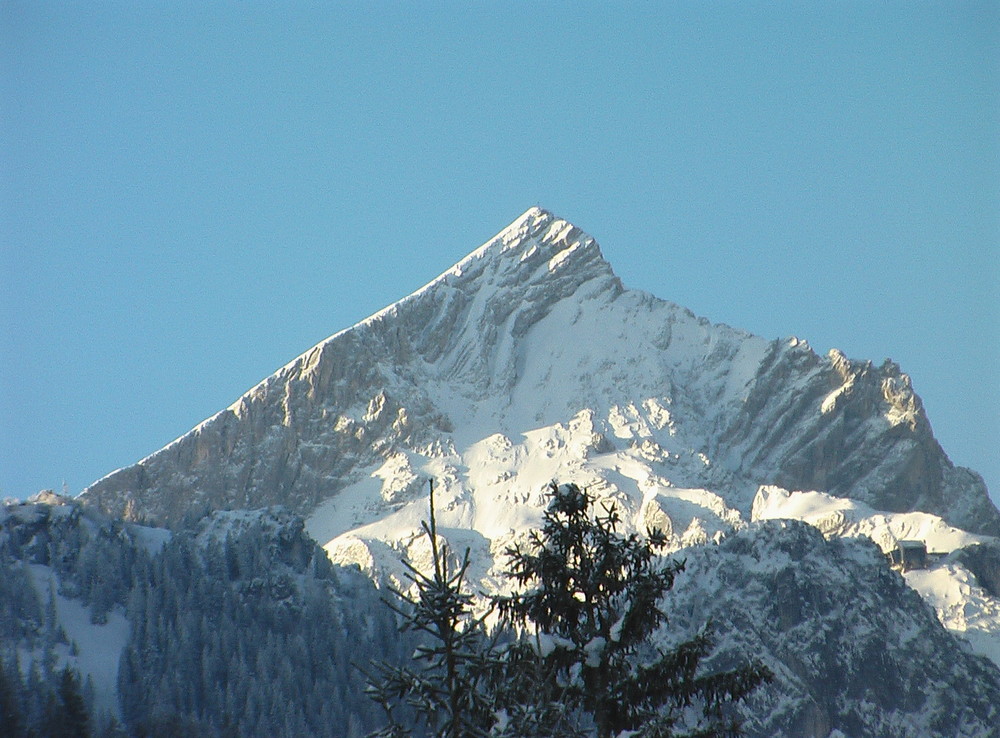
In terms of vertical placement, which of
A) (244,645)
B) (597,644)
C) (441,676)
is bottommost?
(441,676)

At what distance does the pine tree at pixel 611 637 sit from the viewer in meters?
32.8

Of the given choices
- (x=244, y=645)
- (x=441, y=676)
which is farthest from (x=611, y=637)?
(x=244, y=645)

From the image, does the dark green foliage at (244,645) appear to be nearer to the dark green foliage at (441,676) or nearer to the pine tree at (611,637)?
the pine tree at (611,637)

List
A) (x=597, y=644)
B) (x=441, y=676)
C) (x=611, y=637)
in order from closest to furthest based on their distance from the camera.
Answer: (x=441, y=676) → (x=597, y=644) → (x=611, y=637)

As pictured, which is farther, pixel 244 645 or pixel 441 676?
pixel 244 645

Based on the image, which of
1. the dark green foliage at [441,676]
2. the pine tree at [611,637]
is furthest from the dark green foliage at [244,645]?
the dark green foliage at [441,676]

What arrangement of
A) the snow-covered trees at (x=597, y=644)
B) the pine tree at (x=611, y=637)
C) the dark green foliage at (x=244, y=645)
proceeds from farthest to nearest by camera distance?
the dark green foliage at (x=244, y=645) < the pine tree at (x=611, y=637) < the snow-covered trees at (x=597, y=644)

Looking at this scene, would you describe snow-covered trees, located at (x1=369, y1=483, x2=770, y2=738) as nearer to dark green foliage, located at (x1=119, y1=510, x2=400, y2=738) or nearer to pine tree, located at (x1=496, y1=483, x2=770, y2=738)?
pine tree, located at (x1=496, y1=483, x2=770, y2=738)

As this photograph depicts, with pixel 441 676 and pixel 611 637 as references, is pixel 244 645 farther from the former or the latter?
pixel 441 676

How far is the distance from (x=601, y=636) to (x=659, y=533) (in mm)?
2794

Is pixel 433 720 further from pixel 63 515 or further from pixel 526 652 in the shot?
pixel 63 515

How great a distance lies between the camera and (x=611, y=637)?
33.2 meters

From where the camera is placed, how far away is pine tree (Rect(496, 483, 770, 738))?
32.8 meters

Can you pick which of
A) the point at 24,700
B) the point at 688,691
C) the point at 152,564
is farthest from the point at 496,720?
the point at 152,564
